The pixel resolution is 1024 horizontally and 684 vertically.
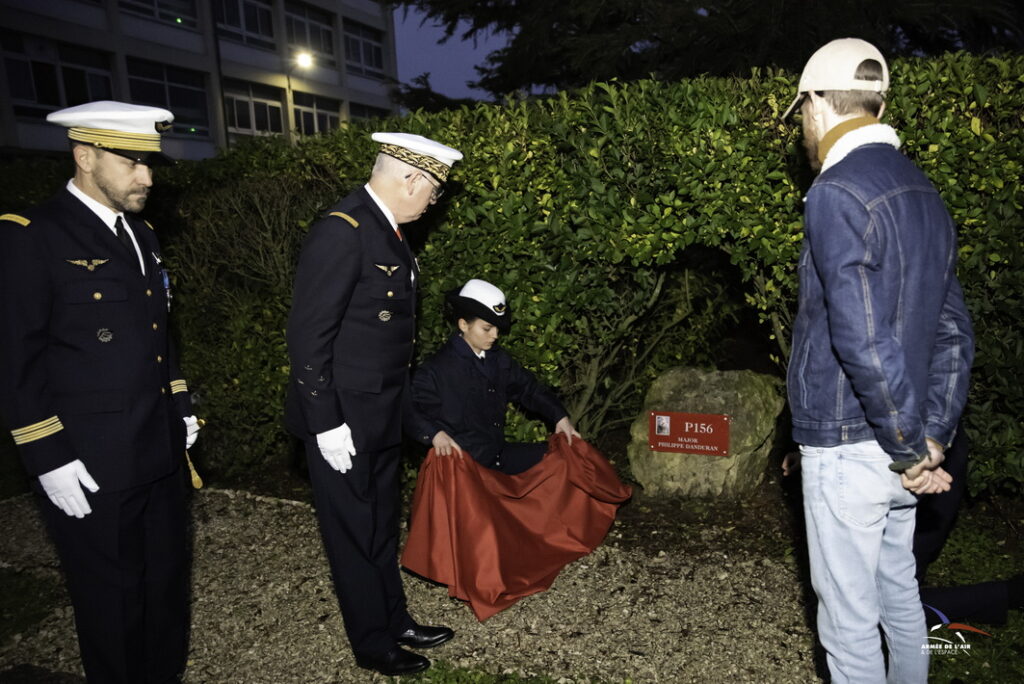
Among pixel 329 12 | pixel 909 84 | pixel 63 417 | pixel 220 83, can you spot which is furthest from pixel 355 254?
pixel 329 12

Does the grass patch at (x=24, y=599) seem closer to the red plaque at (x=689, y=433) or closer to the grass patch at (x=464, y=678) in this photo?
the grass patch at (x=464, y=678)

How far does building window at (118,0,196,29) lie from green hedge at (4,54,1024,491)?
2670cm

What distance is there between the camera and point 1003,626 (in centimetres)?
346

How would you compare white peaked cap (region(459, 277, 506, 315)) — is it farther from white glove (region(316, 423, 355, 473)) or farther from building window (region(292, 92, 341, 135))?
building window (region(292, 92, 341, 135))

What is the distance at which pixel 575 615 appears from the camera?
3785mm

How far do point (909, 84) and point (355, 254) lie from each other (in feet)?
9.56

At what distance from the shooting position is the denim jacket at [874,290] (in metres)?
2.02

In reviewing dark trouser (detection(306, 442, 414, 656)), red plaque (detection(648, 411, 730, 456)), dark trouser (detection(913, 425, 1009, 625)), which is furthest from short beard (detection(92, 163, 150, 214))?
dark trouser (detection(913, 425, 1009, 625))

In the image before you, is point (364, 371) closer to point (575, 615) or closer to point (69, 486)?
point (69, 486)

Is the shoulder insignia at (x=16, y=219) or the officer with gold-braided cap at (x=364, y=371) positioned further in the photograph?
the officer with gold-braided cap at (x=364, y=371)

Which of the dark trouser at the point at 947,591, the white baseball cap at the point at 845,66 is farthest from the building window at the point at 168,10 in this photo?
the dark trouser at the point at 947,591

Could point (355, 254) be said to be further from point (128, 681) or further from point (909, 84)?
point (909, 84)

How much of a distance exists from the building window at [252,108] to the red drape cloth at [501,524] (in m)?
31.6

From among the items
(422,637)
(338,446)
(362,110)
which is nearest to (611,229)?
(338,446)
